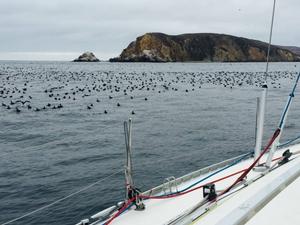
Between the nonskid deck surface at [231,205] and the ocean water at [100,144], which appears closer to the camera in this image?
the nonskid deck surface at [231,205]

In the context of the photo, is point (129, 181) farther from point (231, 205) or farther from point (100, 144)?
point (100, 144)

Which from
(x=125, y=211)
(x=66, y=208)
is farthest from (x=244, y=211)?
(x=66, y=208)

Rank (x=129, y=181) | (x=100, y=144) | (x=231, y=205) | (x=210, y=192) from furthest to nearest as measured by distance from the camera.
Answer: (x=100, y=144)
(x=129, y=181)
(x=210, y=192)
(x=231, y=205)

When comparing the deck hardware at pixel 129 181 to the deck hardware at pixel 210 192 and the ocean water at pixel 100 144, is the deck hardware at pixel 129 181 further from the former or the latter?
the ocean water at pixel 100 144

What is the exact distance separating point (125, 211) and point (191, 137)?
18183 millimetres

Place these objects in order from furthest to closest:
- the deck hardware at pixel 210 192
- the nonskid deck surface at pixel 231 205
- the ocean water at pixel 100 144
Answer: the ocean water at pixel 100 144, the deck hardware at pixel 210 192, the nonskid deck surface at pixel 231 205

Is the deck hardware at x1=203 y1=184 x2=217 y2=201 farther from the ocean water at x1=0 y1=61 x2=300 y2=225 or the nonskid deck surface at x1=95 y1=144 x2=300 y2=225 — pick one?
the ocean water at x1=0 y1=61 x2=300 y2=225

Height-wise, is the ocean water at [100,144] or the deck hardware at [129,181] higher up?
the deck hardware at [129,181]

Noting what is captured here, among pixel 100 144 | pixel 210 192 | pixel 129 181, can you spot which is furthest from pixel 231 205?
pixel 100 144

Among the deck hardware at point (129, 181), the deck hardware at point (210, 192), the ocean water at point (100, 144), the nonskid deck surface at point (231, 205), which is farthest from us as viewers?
the ocean water at point (100, 144)

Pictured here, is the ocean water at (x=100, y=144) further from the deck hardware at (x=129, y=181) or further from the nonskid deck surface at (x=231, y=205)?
the deck hardware at (x=129, y=181)

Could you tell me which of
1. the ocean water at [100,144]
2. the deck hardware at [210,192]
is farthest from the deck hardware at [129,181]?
the ocean water at [100,144]

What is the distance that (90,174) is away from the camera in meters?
16.7

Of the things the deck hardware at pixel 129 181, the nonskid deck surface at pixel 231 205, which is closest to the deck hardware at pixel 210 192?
the nonskid deck surface at pixel 231 205
